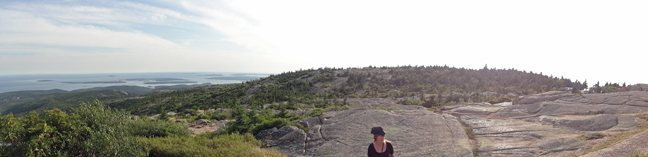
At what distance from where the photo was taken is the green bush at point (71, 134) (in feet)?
19.3

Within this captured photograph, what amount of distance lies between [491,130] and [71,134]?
1307 centimetres

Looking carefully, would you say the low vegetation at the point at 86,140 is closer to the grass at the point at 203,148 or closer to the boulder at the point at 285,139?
the grass at the point at 203,148

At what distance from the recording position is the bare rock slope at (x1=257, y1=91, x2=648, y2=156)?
24.7ft

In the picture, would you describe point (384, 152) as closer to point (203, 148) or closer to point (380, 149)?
point (380, 149)

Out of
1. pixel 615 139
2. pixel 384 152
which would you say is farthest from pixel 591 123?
pixel 384 152

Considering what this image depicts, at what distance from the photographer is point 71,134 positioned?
21.6 ft

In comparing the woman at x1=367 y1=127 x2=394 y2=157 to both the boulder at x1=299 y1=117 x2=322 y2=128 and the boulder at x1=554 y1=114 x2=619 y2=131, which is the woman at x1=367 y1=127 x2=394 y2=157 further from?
the boulder at x1=554 y1=114 x2=619 y2=131

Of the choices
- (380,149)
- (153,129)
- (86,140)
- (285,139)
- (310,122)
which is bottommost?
(285,139)

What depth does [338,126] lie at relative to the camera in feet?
36.3

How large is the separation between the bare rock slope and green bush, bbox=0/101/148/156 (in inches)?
189

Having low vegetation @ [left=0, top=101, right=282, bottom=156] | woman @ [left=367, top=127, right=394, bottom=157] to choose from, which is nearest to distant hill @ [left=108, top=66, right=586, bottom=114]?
low vegetation @ [left=0, top=101, right=282, bottom=156]

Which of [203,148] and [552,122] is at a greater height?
[552,122]

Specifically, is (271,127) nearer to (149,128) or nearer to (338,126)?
(338,126)

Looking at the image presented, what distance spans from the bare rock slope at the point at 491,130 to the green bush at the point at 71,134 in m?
4.80
